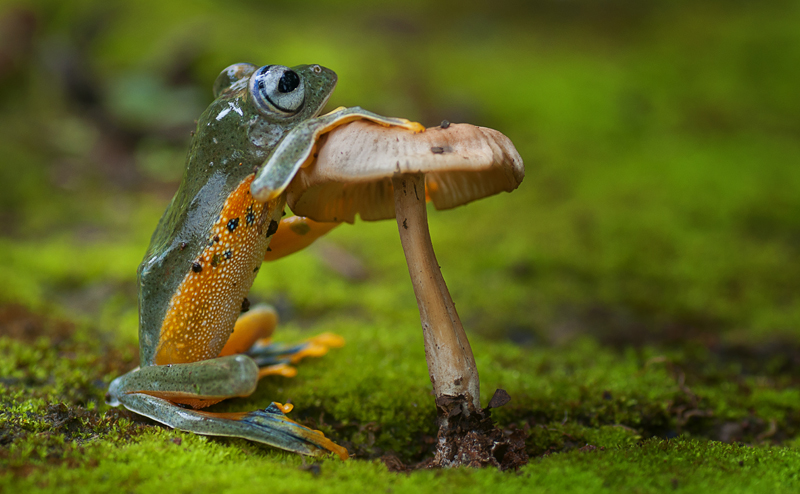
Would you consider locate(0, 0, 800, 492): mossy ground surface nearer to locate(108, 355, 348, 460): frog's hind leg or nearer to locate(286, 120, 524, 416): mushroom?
locate(108, 355, 348, 460): frog's hind leg

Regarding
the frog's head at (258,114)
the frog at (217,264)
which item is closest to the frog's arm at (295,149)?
the frog at (217,264)

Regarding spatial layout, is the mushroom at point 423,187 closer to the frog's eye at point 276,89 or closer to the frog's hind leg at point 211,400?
the frog's eye at point 276,89

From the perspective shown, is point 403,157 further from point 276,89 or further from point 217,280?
point 217,280

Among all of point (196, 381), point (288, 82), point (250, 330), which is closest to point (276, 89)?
point (288, 82)

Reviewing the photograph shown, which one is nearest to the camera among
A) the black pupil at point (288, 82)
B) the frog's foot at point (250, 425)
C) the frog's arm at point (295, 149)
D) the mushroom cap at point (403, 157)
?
the mushroom cap at point (403, 157)

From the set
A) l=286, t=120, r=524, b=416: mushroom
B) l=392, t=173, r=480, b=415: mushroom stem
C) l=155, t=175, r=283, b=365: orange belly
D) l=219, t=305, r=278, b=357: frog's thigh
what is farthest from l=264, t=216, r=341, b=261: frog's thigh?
l=392, t=173, r=480, b=415: mushroom stem

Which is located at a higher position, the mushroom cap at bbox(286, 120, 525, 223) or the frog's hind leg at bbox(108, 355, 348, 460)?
the mushroom cap at bbox(286, 120, 525, 223)

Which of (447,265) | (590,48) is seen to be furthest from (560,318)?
(590,48)
